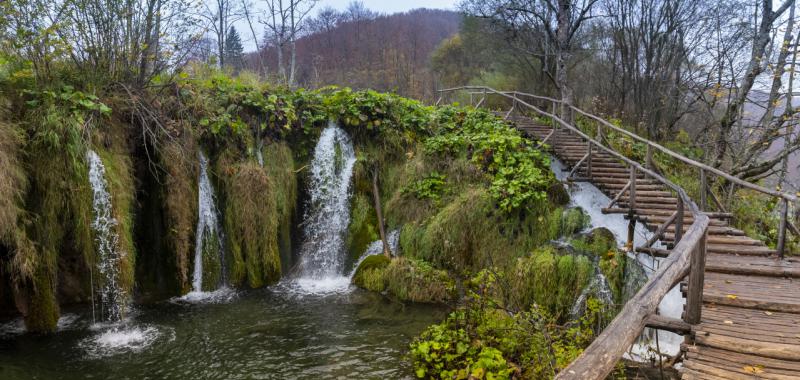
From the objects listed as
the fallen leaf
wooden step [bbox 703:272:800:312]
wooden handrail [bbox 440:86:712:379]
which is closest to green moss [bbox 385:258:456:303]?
wooden step [bbox 703:272:800:312]

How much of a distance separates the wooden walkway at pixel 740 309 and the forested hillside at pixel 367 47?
25053 mm

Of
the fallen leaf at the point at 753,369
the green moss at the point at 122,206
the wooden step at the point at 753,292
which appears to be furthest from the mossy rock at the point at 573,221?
the green moss at the point at 122,206

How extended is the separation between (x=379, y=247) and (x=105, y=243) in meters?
5.25

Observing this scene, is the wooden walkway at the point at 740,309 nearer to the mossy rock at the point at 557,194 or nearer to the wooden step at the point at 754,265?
the wooden step at the point at 754,265

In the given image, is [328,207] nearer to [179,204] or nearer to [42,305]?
[179,204]

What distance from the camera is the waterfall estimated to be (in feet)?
24.2

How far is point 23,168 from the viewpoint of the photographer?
685 cm

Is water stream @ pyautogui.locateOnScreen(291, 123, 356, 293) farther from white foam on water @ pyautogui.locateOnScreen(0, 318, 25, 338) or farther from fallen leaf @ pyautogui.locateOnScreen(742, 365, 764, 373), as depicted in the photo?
fallen leaf @ pyautogui.locateOnScreen(742, 365, 764, 373)

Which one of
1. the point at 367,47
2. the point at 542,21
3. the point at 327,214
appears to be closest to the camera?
the point at 327,214

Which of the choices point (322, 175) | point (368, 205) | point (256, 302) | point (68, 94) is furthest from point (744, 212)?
point (68, 94)

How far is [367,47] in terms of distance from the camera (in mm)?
43938

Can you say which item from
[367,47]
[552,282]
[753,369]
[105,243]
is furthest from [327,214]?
[367,47]

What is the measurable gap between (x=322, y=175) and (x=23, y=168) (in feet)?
18.5

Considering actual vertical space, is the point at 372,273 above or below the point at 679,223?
below
